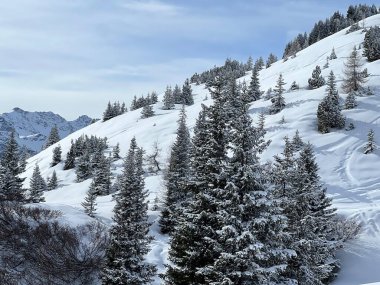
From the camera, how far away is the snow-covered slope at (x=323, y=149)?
36781 mm

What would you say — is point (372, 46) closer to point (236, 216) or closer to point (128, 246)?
point (128, 246)

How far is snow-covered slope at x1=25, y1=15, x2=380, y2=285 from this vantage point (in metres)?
36.8

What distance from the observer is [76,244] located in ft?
112

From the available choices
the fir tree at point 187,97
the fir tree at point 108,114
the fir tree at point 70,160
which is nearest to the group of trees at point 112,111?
the fir tree at point 108,114

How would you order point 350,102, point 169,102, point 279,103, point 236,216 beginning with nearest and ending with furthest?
1. point 236,216
2. point 350,102
3. point 279,103
4. point 169,102

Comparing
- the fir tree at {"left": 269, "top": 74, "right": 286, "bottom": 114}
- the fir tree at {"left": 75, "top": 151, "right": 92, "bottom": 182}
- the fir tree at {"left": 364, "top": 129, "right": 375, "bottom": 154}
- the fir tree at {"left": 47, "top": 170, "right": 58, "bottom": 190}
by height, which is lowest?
the fir tree at {"left": 47, "top": 170, "right": 58, "bottom": 190}

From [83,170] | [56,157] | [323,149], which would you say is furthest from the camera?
[56,157]

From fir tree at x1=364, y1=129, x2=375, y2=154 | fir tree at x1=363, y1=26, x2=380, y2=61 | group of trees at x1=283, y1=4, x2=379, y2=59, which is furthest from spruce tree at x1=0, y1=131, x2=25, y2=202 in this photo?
group of trees at x1=283, y1=4, x2=379, y2=59

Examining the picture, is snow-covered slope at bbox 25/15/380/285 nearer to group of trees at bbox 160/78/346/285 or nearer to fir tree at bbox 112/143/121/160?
fir tree at bbox 112/143/121/160

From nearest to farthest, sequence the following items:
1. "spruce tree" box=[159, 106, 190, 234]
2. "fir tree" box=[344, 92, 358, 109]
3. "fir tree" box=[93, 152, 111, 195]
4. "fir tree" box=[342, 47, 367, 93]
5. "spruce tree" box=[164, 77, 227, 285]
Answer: "spruce tree" box=[164, 77, 227, 285] < "spruce tree" box=[159, 106, 190, 234] < "fir tree" box=[93, 152, 111, 195] < "fir tree" box=[344, 92, 358, 109] < "fir tree" box=[342, 47, 367, 93]

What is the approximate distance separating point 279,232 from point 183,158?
30.2 meters

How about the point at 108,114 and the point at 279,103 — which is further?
the point at 108,114

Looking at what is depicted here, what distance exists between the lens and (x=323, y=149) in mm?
61562

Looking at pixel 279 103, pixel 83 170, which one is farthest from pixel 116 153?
pixel 279 103
